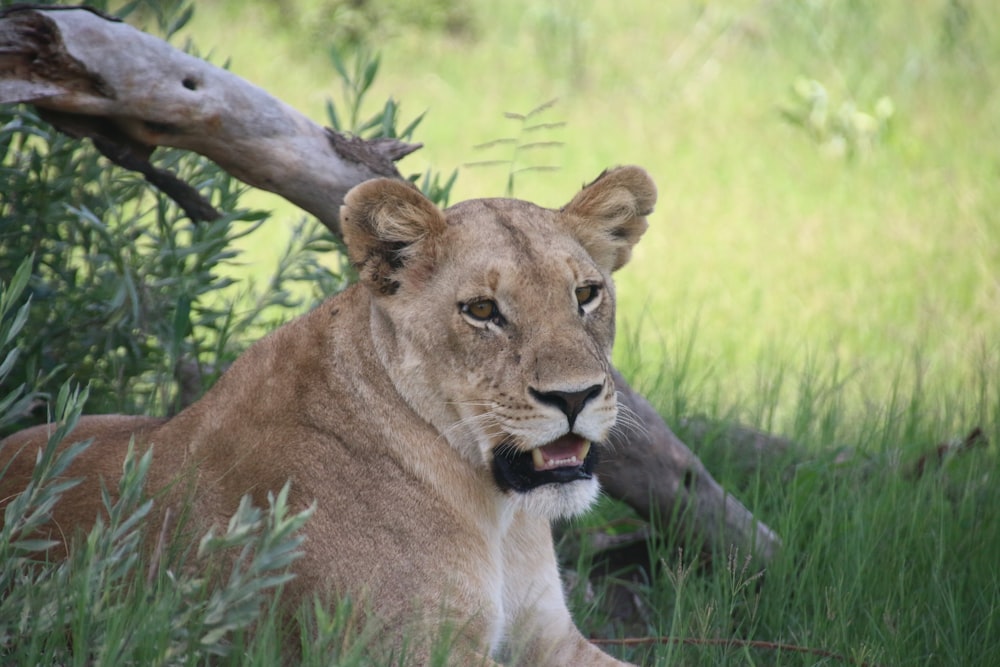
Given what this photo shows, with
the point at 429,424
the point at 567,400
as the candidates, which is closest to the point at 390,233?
the point at 429,424

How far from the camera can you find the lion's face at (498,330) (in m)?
2.82

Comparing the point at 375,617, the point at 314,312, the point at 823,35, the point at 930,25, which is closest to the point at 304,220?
the point at 314,312

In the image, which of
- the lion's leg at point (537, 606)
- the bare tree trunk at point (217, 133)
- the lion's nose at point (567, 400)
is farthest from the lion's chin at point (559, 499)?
the bare tree trunk at point (217, 133)

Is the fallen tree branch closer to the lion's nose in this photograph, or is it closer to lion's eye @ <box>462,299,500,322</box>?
lion's eye @ <box>462,299,500,322</box>

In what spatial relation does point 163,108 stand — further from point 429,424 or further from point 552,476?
point 552,476

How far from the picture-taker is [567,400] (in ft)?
9.13

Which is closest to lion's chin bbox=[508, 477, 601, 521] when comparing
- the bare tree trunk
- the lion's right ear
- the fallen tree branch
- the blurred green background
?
the lion's right ear

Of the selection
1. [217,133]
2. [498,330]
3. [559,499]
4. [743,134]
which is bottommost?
[559,499]

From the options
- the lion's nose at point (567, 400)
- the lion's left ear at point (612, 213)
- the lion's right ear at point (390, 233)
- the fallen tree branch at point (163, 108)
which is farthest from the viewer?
the lion's left ear at point (612, 213)

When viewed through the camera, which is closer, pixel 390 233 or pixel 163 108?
pixel 390 233

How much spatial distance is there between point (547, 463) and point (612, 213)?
78 cm

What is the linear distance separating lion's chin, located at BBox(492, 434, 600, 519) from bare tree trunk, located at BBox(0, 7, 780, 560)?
2.62 ft

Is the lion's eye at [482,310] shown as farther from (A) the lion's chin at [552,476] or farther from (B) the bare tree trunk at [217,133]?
(B) the bare tree trunk at [217,133]

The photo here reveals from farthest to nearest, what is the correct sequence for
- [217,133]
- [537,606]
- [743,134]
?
1. [743,134]
2. [217,133]
3. [537,606]
